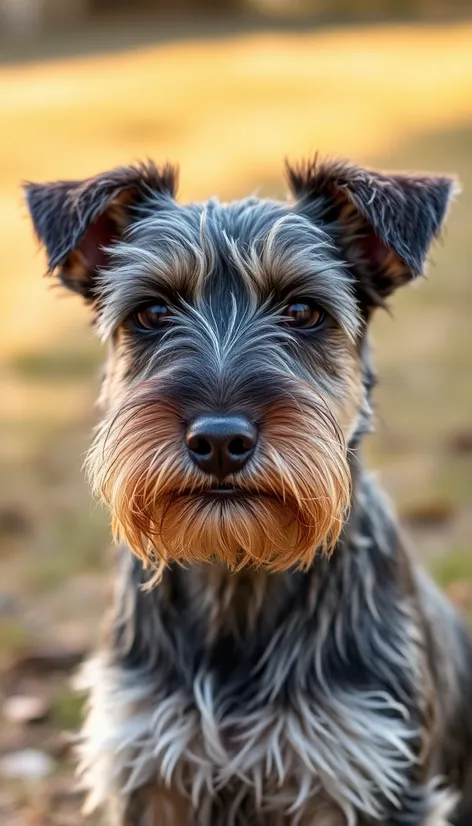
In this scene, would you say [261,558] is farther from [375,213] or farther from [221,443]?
[375,213]

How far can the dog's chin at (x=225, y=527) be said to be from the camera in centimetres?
306

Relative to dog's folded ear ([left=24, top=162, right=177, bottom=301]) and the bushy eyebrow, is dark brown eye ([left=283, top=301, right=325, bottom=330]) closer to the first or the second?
the bushy eyebrow

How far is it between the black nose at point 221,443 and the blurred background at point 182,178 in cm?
127

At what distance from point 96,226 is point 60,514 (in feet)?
10.1

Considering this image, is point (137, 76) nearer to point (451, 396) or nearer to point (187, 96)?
point (187, 96)

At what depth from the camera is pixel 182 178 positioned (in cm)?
1374

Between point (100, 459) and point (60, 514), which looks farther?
point (60, 514)

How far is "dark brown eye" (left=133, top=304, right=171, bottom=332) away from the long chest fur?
0.78m

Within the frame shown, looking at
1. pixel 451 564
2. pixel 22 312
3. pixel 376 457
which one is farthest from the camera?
pixel 22 312

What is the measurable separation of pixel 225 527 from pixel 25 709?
2323 mm

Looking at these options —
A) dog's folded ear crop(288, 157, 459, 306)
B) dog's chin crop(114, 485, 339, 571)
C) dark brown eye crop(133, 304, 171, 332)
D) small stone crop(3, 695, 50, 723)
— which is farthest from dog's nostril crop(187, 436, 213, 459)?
small stone crop(3, 695, 50, 723)

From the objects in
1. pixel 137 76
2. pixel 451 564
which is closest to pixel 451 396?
pixel 451 564

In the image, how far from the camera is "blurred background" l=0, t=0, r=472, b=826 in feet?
18.6

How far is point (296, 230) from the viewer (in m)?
3.50
